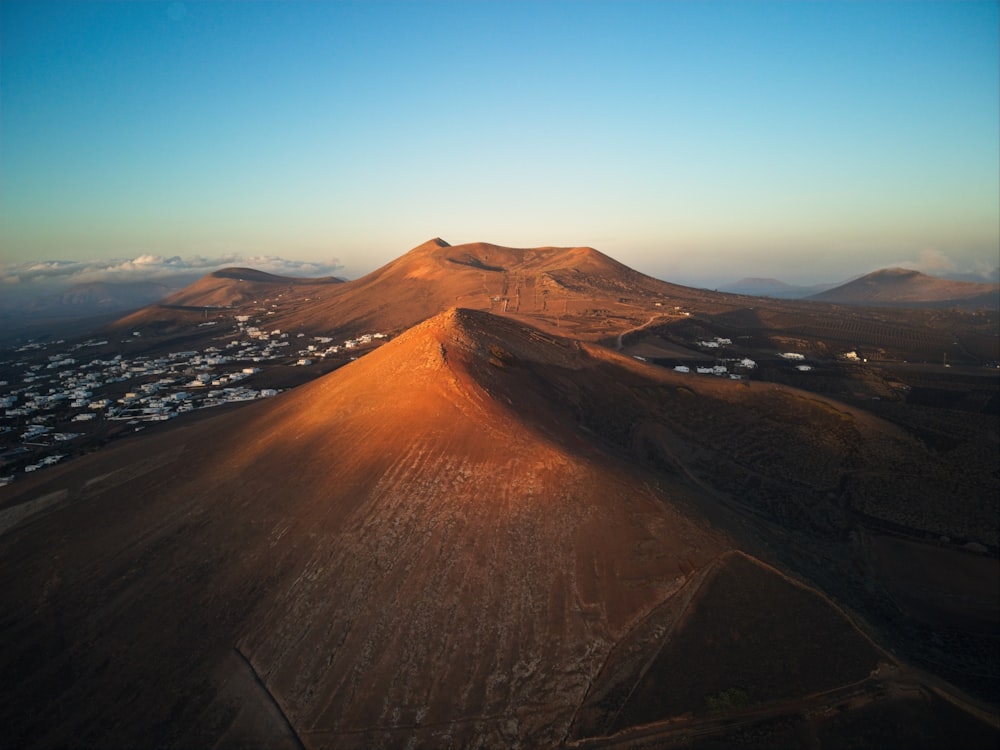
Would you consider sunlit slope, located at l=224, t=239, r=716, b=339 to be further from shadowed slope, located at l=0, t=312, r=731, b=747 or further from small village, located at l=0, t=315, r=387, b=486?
shadowed slope, located at l=0, t=312, r=731, b=747

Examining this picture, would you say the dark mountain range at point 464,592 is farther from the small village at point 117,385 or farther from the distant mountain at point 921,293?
the distant mountain at point 921,293

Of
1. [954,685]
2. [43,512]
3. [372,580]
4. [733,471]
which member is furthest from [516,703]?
[43,512]

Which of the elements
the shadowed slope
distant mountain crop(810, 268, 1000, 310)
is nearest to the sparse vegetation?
the shadowed slope

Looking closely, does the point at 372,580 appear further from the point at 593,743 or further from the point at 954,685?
the point at 954,685

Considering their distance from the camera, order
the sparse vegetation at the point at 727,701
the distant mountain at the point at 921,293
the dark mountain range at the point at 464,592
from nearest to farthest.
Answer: the sparse vegetation at the point at 727,701, the dark mountain range at the point at 464,592, the distant mountain at the point at 921,293

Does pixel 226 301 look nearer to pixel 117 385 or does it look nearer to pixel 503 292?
pixel 117 385

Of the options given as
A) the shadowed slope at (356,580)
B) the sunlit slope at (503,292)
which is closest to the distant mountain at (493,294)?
the sunlit slope at (503,292)

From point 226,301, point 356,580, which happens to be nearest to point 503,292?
point 356,580
